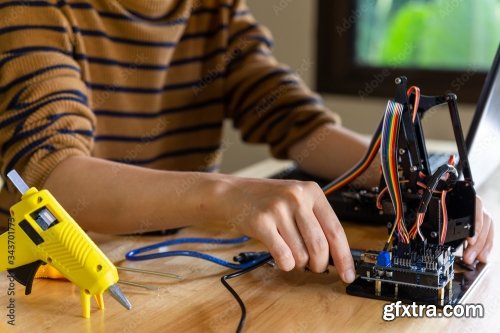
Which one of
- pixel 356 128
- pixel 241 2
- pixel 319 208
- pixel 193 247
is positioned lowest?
pixel 356 128

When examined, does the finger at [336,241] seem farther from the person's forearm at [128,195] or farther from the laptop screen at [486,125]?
the laptop screen at [486,125]

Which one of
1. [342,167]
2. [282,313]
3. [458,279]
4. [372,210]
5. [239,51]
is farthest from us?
[239,51]

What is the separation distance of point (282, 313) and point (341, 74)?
A: 6.62ft

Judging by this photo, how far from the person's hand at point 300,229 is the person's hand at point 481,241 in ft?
0.61

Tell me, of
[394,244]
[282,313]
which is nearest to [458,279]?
[394,244]

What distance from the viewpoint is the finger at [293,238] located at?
0.97 metres

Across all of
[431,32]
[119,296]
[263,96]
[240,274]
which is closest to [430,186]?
[240,274]

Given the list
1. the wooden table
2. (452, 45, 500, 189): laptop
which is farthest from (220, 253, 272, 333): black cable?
(452, 45, 500, 189): laptop

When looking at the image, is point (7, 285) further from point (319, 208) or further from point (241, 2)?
point (241, 2)

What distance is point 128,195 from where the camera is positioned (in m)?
1.10

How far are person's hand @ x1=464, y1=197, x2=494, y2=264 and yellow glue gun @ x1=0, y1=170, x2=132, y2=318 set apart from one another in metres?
0.45

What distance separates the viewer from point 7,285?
Answer: 39.2 inches

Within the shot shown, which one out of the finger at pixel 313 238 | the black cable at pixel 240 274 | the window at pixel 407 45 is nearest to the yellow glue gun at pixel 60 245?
the black cable at pixel 240 274

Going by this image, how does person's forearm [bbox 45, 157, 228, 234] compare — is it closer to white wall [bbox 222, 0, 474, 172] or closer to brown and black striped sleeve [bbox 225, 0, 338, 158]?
Answer: brown and black striped sleeve [bbox 225, 0, 338, 158]
